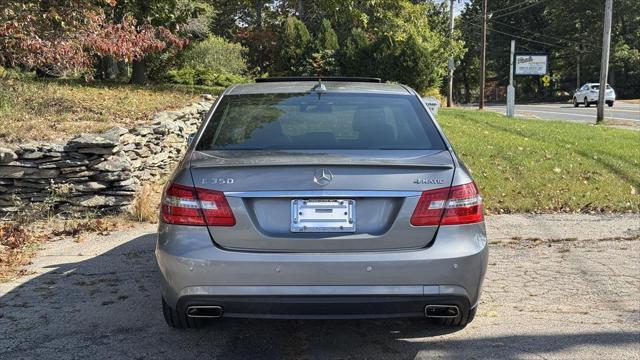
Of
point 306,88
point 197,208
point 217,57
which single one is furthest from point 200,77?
point 197,208

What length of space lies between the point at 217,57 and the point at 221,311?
2655 cm

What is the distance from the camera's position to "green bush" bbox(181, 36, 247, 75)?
1093 inches

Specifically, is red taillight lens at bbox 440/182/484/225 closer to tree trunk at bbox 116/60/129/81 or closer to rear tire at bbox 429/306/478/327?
rear tire at bbox 429/306/478/327

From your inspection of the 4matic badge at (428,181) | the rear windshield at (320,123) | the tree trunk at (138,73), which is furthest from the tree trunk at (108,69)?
the 4matic badge at (428,181)

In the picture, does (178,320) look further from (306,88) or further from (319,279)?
(306,88)

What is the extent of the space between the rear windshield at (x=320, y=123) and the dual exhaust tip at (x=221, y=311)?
95 cm

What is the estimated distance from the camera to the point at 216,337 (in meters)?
3.98

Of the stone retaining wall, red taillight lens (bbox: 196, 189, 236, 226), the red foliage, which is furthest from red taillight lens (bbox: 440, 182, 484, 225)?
the red foliage

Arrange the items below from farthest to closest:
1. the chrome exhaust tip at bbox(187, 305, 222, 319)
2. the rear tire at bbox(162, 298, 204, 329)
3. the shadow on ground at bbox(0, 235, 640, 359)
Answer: the shadow on ground at bbox(0, 235, 640, 359) < the rear tire at bbox(162, 298, 204, 329) < the chrome exhaust tip at bbox(187, 305, 222, 319)

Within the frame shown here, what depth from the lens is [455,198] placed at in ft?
10.9

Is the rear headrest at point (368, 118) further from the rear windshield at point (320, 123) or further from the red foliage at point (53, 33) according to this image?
the red foliage at point (53, 33)

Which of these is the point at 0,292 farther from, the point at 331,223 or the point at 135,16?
the point at 135,16

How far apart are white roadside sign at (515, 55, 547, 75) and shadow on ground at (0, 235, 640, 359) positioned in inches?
1181

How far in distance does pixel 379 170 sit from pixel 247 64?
93.9 ft
